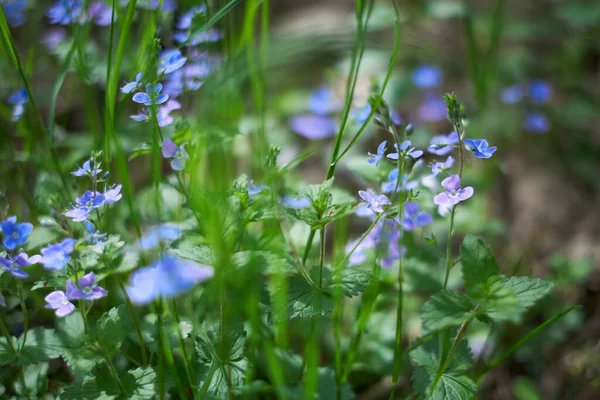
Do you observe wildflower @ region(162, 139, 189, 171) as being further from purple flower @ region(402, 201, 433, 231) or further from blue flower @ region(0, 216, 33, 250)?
purple flower @ region(402, 201, 433, 231)

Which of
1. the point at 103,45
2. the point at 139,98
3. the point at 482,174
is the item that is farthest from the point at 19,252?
the point at 103,45

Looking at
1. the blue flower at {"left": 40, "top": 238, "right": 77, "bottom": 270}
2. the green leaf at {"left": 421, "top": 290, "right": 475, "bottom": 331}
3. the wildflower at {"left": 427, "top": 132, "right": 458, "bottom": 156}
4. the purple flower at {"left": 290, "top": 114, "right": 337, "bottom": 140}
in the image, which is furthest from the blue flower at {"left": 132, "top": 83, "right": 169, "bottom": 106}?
the purple flower at {"left": 290, "top": 114, "right": 337, "bottom": 140}

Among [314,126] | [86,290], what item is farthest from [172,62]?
[314,126]

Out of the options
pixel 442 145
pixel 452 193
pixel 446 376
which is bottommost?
pixel 446 376

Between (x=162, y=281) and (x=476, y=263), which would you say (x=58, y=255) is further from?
(x=476, y=263)

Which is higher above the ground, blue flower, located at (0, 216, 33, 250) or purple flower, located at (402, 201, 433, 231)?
blue flower, located at (0, 216, 33, 250)

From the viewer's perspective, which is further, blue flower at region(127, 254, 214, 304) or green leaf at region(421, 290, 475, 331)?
green leaf at region(421, 290, 475, 331)

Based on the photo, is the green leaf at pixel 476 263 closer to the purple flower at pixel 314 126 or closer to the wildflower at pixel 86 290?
Result: the wildflower at pixel 86 290
